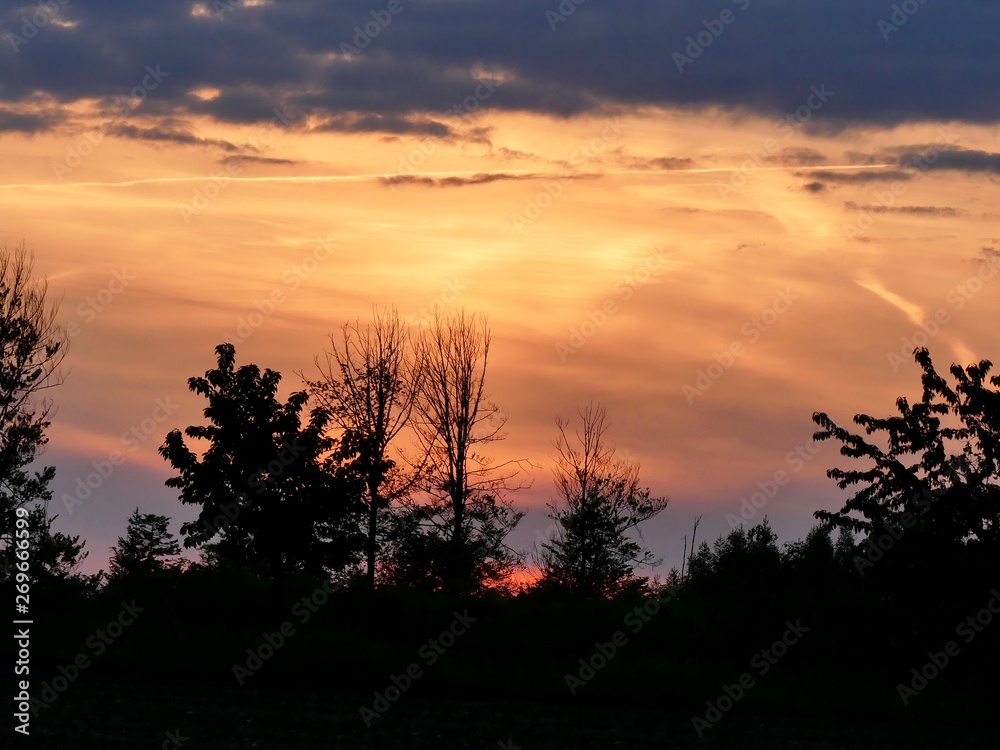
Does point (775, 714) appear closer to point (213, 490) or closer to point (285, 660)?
point (285, 660)

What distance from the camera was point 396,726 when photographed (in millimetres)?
18844

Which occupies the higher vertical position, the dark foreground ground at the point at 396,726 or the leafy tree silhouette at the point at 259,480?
the leafy tree silhouette at the point at 259,480

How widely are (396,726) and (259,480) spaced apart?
A: 37.1ft

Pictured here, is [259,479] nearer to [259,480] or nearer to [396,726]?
[259,480]

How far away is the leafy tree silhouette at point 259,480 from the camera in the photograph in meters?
28.7

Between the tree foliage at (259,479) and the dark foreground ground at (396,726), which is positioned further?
the tree foliage at (259,479)

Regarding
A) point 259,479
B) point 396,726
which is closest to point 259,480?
point 259,479

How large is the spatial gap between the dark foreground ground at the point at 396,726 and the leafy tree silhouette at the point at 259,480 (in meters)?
6.19

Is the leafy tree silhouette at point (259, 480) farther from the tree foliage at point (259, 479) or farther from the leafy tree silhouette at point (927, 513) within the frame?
the leafy tree silhouette at point (927, 513)

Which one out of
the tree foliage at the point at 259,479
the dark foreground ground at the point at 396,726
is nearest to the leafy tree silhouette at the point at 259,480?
the tree foliage at the point at 259,479

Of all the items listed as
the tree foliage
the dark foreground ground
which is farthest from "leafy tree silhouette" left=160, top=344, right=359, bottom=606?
the dark foreground ground

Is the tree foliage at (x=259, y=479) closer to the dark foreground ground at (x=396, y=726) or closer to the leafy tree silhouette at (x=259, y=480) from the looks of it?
the leafy tree silhouette at (x=259, y=480)

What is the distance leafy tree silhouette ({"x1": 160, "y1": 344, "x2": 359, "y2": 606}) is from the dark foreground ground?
6195 millimetres

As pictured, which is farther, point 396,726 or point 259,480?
point 259,480
